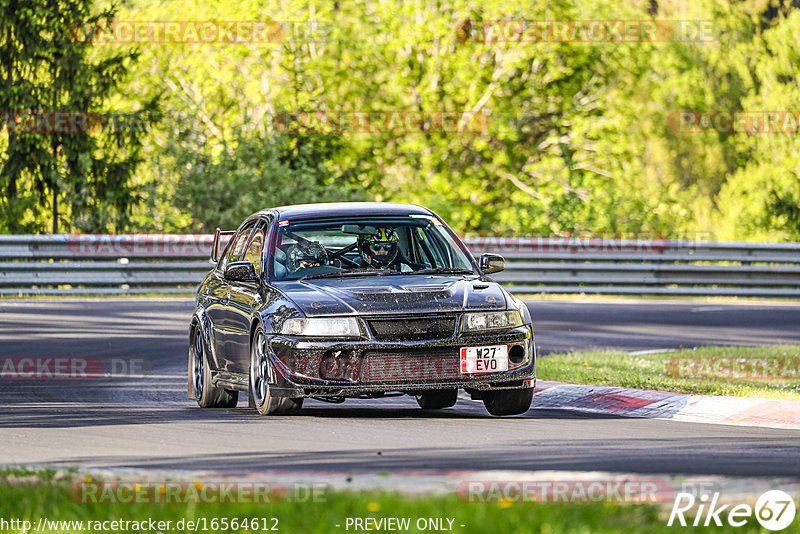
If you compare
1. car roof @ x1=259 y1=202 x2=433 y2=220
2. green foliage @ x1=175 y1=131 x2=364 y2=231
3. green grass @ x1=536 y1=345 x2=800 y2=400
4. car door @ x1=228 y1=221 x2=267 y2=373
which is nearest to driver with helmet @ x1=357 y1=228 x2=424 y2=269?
car roof @ x1=259 y1=202 x2=433 y2=220

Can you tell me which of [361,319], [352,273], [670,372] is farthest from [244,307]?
[670,372]

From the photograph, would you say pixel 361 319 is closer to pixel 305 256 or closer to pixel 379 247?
pixel 305 256

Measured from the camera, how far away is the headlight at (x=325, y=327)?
34.5ft

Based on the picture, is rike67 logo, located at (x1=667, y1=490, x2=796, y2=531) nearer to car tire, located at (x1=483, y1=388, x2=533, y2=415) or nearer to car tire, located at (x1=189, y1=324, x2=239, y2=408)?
car tire, located at (x1=483, y1=388, x2=533, y2=415)

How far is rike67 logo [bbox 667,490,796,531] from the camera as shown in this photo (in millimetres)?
6258

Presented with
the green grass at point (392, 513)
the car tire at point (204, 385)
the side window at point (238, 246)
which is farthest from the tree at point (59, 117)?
the green grass at point (392, 513)

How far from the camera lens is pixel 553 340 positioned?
61.3ft

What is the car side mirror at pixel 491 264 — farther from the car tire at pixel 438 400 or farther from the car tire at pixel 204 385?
the car tire at pixel 204 385

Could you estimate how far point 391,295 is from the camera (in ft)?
35.0

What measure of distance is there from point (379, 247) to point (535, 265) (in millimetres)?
15621

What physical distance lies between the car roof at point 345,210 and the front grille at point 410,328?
5.63 ft

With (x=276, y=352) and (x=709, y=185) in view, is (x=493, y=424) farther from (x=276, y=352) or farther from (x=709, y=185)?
(x=709, y=185)

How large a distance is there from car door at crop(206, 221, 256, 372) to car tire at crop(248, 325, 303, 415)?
1.45 feet

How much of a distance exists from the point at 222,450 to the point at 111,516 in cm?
253
